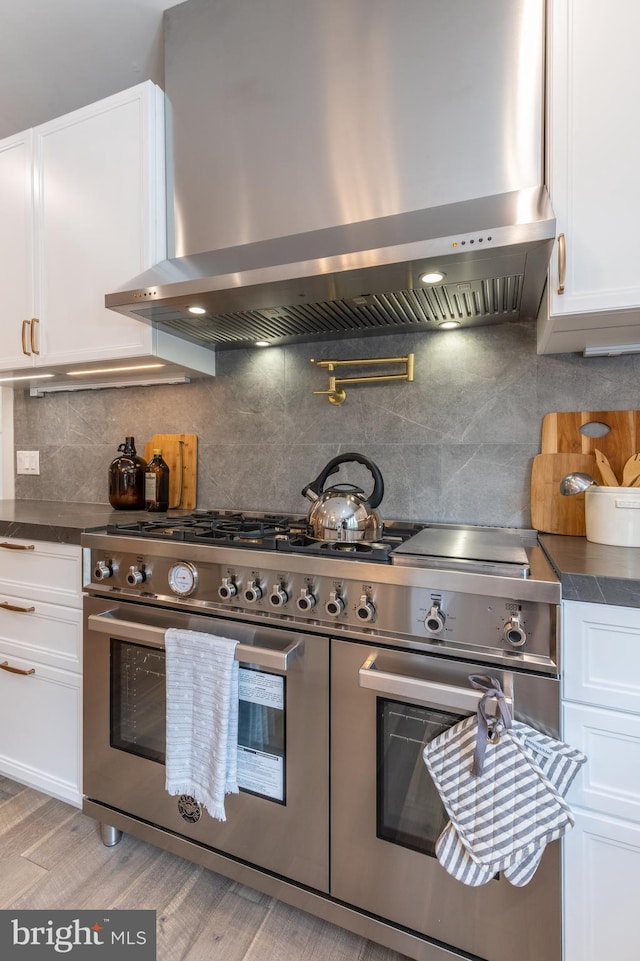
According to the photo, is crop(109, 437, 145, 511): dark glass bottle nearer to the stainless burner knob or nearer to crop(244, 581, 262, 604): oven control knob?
the stainless burner knob

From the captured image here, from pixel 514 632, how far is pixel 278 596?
519 millimetres

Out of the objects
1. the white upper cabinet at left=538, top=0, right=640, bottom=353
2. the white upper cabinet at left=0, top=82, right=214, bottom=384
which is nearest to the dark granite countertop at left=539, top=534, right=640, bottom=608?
the white upper cabinet at left=538, top=0, right=640, bottom=353

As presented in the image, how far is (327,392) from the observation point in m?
1.61

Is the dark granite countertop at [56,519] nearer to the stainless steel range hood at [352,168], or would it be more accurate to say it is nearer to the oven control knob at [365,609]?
the stainless steel range hood at [352,168]

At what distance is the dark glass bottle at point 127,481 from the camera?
6.29ft

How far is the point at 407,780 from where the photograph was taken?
101 cm

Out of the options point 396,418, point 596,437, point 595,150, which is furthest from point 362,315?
point 596,437

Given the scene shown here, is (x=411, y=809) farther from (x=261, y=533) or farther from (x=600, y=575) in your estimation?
(x=261, y=533)

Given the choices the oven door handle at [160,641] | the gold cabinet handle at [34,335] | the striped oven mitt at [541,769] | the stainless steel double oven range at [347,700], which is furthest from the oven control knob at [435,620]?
the gold cabinet handle at [34,335]

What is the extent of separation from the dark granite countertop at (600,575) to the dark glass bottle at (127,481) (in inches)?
61.2

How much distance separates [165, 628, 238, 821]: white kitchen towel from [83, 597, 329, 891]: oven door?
44 mm

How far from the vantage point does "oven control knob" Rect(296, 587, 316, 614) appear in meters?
1.07

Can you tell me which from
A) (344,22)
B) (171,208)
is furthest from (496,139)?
(171,208)

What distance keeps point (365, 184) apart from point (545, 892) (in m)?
1.70
